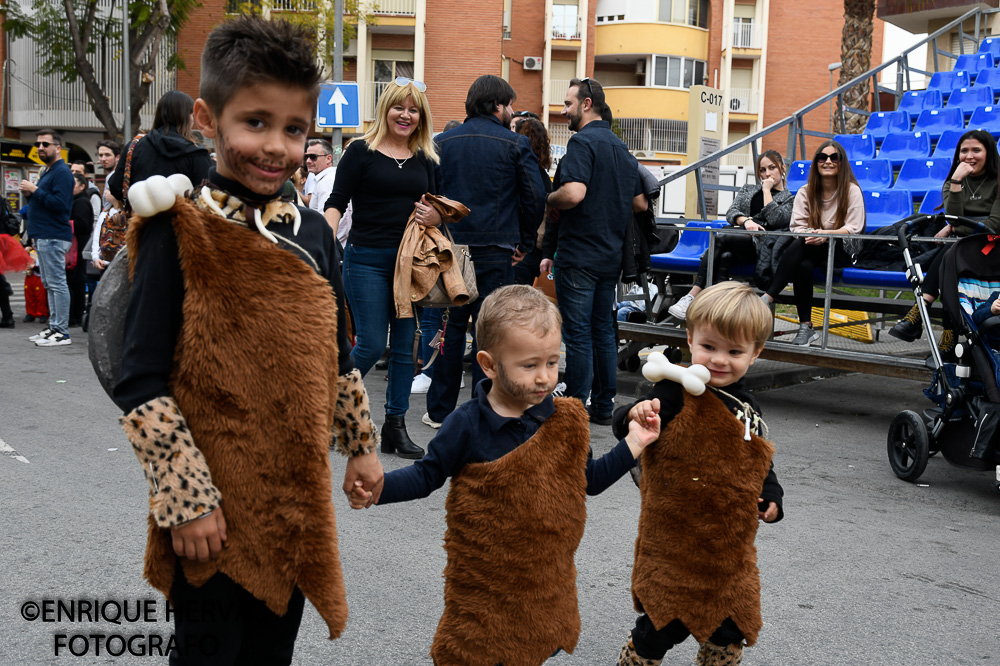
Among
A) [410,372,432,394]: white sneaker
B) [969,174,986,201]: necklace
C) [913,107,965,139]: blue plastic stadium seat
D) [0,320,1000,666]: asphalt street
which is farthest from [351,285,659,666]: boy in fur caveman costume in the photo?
[913,107,965,139]: blue plastic stadium seat

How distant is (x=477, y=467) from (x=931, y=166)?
31.5 feet

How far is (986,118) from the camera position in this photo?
11914 mm

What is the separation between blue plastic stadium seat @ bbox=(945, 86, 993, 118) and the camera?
13.0 m

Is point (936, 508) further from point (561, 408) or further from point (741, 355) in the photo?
point (561, 408)

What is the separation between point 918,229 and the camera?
7.13 m

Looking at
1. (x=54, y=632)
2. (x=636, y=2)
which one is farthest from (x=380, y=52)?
(x=54, y=632)

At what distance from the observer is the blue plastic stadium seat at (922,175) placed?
10414 millimetres

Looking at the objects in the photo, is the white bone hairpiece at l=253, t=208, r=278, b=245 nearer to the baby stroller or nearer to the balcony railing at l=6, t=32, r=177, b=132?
the baby stroller

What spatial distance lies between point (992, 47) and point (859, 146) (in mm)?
4067

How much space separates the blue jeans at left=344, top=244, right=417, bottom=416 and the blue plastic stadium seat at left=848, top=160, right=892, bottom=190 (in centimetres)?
697

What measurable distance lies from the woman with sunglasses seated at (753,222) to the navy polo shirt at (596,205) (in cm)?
170

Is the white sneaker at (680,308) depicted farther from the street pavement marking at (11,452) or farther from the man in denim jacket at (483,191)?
the street pavement marking at (11,452)

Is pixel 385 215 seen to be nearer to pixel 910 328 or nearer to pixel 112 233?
pixel 910 328

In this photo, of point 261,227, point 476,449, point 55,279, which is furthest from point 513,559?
point 55,279
